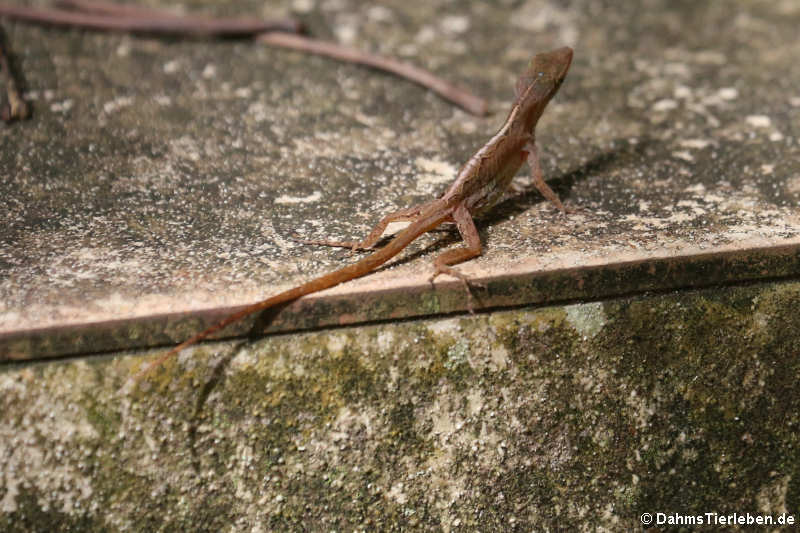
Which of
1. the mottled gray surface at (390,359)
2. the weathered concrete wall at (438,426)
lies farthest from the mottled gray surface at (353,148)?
the weathered concrete wall at (438,426)

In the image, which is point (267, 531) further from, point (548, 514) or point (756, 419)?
point (756, 419)

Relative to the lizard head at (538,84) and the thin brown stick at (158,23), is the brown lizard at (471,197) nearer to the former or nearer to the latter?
the lizard head at (538,84)

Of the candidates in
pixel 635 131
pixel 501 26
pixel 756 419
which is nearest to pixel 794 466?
pixel 756 419

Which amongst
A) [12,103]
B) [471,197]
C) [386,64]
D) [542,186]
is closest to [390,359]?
[471,197]

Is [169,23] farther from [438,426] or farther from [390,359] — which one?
[438,426]

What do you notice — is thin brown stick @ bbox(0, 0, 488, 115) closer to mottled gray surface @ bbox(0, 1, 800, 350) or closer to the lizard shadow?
mottled gray surface @ bbox(0, 1, 800, 350)

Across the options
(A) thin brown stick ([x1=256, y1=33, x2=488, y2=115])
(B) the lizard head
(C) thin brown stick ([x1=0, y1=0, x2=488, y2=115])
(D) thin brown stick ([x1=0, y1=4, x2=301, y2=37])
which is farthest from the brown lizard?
(D) thin brown stick ([x1=0, y1=4, x2=301, y2=37])

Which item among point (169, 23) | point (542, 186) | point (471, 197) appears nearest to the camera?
point (471, 197)
